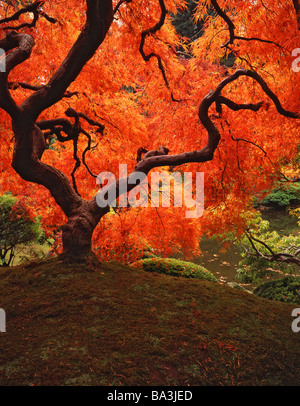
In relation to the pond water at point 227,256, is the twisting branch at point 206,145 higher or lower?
higher

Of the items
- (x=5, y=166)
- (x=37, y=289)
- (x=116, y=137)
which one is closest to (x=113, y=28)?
(x=116, y=137)

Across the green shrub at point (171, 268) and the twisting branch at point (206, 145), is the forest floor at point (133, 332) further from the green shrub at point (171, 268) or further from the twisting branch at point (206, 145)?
the green shrub at point (171, 268)

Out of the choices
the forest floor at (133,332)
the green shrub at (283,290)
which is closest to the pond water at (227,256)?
the green shrub at (283,290)

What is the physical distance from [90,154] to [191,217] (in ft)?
8.60

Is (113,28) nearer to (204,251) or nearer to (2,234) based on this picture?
(2,234)

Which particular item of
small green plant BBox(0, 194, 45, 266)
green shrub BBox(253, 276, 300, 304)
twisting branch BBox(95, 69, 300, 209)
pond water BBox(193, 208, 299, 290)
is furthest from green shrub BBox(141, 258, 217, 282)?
pond water BBox(193, 208, 299, 290)

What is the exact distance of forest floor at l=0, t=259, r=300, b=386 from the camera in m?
1.94

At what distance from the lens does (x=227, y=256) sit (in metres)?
13.6

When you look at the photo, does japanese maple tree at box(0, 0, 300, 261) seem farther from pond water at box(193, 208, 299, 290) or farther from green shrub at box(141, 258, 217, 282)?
pond water at box(193, 208, 299, 290)

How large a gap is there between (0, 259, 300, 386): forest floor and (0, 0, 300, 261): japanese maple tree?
24.5 inches

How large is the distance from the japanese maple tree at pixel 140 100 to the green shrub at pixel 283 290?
1.61 meters

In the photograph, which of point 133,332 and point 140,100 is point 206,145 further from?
point 140,100

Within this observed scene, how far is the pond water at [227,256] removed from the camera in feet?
38.0

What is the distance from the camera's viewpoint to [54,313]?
2488 mm
